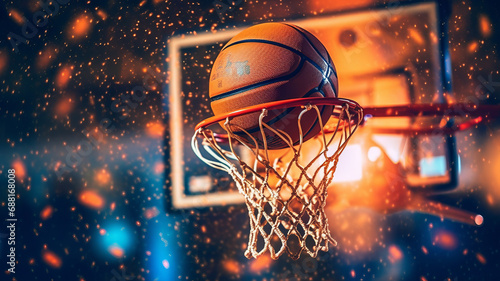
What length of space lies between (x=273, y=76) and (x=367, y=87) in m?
0.72

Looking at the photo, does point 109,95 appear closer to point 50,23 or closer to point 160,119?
point 160,119

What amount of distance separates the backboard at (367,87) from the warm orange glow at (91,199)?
0.31 metres

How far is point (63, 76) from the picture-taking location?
168 centimetres

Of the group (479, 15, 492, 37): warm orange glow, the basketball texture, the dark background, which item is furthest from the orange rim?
(479, 15, 492, 37): warm orange glow

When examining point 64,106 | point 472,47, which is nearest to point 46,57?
point 64,106

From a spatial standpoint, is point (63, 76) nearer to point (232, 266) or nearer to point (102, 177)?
point (102, 177)

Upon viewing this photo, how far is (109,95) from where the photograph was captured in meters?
1.64

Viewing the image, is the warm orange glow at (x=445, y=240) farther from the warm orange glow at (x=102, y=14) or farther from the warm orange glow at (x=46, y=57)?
the warm orange glow at (x=46, y=57)


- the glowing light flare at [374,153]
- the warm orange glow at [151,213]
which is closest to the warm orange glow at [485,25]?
the glowing light flare at [374,153]

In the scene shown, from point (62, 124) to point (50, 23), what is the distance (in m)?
0.48

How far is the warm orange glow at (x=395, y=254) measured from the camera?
4.74 feet

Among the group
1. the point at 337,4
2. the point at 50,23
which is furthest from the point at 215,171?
the point at 50,23

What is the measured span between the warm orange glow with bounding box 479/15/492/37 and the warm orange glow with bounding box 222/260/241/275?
1.38 metres

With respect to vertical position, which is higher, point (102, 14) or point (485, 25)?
point (102, 14)
